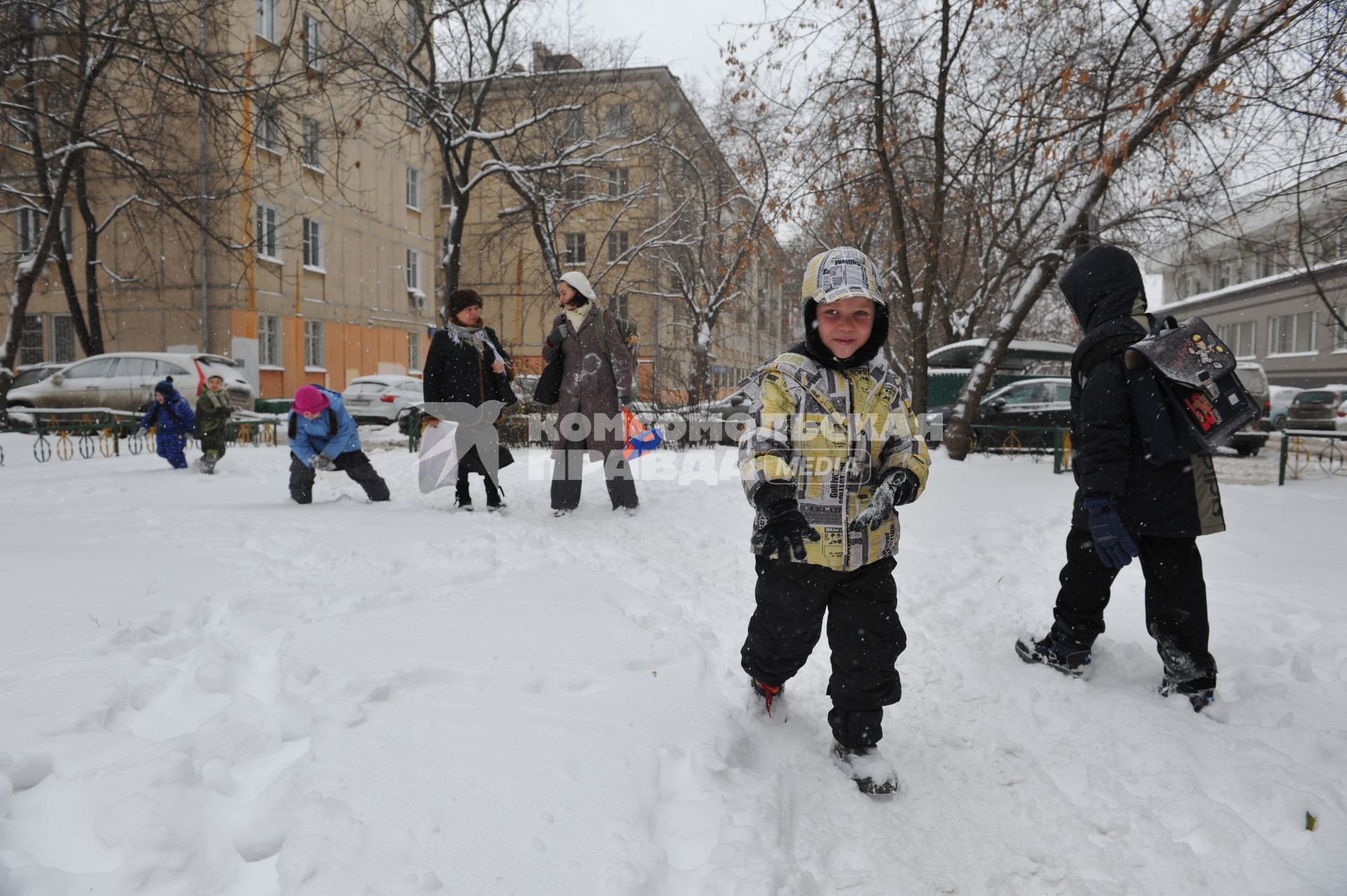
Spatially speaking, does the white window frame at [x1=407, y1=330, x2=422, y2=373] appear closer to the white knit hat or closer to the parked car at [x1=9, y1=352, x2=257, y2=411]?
the parked car at [x1=9, y1=352, x2=257, y2=411]

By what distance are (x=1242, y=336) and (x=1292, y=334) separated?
3653 millimetres

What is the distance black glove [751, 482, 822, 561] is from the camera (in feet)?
7.61

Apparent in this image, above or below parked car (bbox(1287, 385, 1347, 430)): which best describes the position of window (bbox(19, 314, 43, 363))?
above

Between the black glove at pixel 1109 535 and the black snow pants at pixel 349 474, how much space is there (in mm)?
5735

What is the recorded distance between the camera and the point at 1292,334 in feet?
128

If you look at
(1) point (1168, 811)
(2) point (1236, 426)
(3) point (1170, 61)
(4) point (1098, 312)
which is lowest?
(1) point (1168, 811)

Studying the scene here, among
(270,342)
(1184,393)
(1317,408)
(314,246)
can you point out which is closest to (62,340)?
(270,342)

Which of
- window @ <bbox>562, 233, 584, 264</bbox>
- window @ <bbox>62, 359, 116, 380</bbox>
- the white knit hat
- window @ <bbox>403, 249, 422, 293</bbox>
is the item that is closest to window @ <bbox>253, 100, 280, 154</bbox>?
the white knit hat

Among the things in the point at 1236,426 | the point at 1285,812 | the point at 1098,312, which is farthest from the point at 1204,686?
the point at 1098,312

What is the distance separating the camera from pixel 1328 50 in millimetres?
5875

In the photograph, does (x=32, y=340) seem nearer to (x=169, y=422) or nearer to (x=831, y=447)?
(x=169, y=422)

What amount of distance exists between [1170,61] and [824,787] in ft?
31.9

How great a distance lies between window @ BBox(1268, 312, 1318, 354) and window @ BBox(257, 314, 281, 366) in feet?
149

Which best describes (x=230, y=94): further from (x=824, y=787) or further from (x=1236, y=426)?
(x=1236, y=426)
